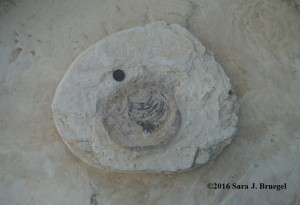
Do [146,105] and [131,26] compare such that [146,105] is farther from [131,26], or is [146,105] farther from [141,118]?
[131,26]

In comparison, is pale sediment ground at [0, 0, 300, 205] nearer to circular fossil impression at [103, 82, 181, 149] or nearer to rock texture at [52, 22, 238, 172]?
rock texture at [52, 22, 238, 172]

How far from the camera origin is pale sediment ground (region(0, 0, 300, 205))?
2.64 m

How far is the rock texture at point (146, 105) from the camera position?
244cm

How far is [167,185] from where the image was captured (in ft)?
8.66

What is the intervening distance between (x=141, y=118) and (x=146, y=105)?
0.08m

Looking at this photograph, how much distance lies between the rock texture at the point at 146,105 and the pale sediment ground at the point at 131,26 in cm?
20

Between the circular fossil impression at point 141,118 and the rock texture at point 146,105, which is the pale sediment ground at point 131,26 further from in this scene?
the circular fossil impression at point 141,118

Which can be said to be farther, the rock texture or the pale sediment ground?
the pale sediment ground

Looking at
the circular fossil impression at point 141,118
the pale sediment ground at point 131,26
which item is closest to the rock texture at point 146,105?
the circular fossil impression at point 141,118

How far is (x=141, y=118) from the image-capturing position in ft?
8.00

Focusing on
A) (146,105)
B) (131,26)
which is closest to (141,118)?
(146,105)

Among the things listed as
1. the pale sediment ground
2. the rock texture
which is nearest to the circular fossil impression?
the rock texture

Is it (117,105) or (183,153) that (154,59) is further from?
(183,153)

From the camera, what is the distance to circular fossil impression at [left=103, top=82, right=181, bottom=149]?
242cm
